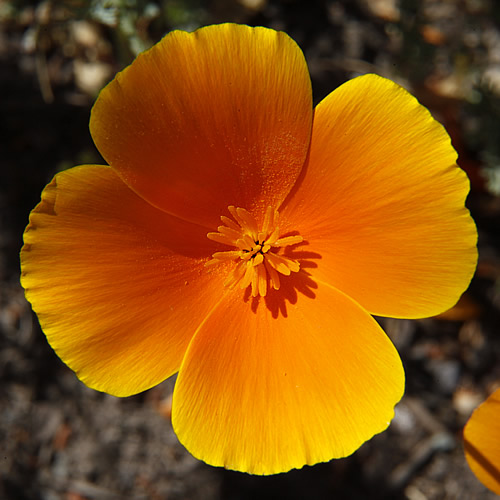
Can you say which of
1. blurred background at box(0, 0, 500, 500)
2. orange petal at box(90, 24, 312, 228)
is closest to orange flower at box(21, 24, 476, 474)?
orange petal at box(90, 24, 312, 228)

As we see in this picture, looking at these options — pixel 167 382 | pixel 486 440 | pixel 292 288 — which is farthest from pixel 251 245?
pixel 167 382

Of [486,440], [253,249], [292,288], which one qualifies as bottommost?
[486,440]

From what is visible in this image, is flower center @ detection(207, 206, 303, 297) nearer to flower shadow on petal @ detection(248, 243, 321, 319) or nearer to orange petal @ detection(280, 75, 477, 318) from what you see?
flower shadow on petal @ detection(248, 243, 321, 319)

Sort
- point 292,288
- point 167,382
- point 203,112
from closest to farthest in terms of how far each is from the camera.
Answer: point 203,112 → point 292,288 → point 167,382

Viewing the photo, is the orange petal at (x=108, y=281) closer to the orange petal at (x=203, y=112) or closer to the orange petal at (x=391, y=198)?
the orange petal at (x=203, y=112)

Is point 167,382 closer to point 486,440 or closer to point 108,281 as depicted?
point 108,281
